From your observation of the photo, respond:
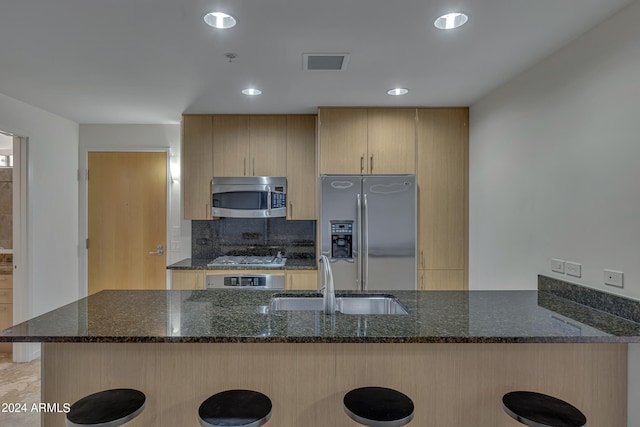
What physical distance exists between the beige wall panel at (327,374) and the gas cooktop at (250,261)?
1.75 m

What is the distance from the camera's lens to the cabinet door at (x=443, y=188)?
10.9 feet

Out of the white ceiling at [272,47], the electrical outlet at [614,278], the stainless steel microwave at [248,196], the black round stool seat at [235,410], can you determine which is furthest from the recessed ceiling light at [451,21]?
the stainless steel microwave at [248,196]

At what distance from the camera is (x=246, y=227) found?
393 cm

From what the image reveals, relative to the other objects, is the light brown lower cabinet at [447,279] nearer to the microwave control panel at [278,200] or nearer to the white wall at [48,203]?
the microwave control panel at [278,200]

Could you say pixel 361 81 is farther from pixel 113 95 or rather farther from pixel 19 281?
pixel 19 281

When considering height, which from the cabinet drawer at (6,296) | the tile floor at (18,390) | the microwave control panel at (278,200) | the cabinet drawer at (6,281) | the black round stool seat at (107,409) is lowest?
the tile floor at (18,390)

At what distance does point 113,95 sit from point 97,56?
32.9 inches

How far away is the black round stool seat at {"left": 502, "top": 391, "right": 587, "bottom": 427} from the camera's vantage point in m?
1.30

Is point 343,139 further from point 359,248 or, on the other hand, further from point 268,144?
point 359,248

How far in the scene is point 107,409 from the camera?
136 cm

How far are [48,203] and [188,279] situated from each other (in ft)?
5.42

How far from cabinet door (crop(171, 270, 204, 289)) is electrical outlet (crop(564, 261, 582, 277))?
2.83 metres

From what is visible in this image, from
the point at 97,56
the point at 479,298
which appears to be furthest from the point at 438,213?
the point at 97,56

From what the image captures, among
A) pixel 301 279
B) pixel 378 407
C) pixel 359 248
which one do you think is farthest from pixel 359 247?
pixel 378 407
